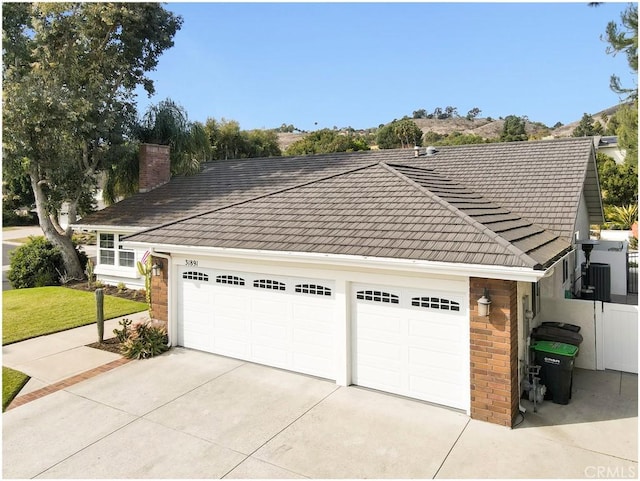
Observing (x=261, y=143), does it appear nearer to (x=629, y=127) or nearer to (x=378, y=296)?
(x=629, y=127)

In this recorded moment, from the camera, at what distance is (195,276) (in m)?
9.88

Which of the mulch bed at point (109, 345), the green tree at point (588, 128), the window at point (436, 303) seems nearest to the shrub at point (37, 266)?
the mulch bed at point (109, 345)

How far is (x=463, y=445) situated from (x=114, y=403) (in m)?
5.62

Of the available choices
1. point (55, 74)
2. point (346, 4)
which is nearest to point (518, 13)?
point (346, 4)

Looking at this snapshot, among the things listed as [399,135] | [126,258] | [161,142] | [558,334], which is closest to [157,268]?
[126,258]

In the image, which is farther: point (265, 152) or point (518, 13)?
point (265, 152)

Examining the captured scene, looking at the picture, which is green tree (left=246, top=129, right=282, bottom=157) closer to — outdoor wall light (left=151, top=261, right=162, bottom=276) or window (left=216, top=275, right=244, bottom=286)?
outdoor wall light (left=151, top=261, right=162, bottom=276)

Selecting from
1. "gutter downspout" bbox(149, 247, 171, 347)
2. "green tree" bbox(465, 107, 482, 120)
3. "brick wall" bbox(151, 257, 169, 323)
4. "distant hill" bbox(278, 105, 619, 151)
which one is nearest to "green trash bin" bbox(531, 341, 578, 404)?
"gutter downspout" bbox(149, 247, 171, 347)

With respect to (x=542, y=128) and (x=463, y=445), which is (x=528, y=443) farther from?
(x=542, y=128)

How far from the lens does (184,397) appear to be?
755cm

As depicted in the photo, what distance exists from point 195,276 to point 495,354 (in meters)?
6.48

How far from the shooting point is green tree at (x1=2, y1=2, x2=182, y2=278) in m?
15.9

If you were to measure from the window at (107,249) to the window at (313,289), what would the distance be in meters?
11.8

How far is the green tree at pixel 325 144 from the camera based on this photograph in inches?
2405
